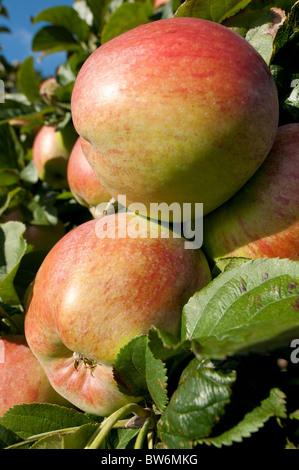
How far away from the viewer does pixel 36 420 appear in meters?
0.76

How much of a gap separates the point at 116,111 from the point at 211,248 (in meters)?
0.33

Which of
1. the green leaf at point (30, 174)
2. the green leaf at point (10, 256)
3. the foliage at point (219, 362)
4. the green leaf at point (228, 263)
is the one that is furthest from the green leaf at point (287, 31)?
the green leaf at point (30, 174)

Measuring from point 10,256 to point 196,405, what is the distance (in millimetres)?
640

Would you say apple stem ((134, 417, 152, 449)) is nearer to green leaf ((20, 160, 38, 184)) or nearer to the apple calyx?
the apple calyx

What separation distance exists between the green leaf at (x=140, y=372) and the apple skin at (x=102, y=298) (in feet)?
0.11

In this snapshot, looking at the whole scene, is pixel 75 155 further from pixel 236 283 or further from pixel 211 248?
pixel 236 283

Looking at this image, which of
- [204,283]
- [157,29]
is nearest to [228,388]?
[204,283]

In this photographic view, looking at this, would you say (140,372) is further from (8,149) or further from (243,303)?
(8,149)

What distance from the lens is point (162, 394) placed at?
61 cm

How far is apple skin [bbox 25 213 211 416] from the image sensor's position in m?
0.68

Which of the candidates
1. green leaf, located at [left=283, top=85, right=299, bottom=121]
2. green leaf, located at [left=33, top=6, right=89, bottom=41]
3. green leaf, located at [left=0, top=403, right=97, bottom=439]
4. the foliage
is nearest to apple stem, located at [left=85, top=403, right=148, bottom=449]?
the foliage

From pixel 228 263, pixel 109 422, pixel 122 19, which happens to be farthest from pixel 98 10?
pixel 109 422

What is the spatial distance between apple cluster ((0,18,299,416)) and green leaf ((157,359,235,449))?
133 mm

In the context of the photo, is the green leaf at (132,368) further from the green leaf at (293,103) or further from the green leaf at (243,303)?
the green leaf at (293,103)
